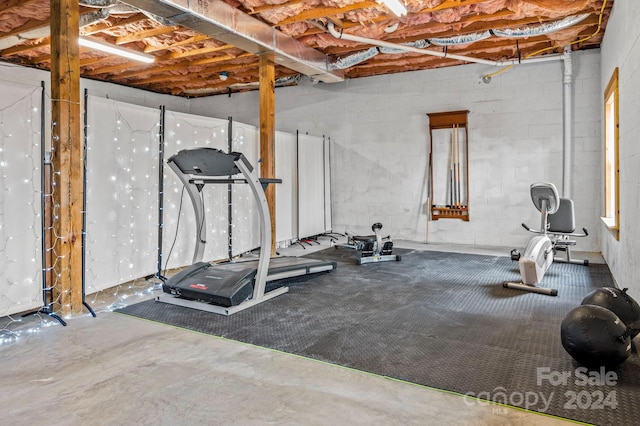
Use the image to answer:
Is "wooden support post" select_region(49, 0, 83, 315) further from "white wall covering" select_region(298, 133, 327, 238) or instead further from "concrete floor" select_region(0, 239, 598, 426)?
"white wall covering" select_region(298, 133, 327, 238)

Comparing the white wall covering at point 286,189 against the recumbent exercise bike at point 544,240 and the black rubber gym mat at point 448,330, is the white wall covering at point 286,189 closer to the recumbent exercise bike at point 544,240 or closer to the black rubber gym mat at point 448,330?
the black rubber gym mat at point 448,330

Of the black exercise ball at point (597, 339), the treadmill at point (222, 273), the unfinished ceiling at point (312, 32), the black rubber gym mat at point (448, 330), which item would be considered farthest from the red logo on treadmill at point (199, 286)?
the black exercise ball at point (597, 339)

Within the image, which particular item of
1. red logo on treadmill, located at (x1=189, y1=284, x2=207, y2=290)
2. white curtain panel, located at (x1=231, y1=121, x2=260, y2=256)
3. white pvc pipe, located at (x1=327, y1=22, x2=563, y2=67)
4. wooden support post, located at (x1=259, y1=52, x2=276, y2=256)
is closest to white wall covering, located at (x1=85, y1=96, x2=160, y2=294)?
red logo on treadmill, located at (x1=189, y1=284, x2=207, y2=290)

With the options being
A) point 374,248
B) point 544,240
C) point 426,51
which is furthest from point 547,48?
point 374,248

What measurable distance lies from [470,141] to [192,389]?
6.44 meters

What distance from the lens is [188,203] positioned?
5332 millimetres

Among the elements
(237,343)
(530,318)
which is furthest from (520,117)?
(237,343)

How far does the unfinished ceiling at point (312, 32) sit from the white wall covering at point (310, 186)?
48.4 inches

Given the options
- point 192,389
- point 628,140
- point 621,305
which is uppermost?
point 628,140

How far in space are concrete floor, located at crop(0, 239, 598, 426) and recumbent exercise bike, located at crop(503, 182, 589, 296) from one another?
2523mm

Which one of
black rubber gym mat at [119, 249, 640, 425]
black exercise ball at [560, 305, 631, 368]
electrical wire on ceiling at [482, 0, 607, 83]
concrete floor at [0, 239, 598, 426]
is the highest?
electrical wire on ceiling at [482, 0, 607, 83]

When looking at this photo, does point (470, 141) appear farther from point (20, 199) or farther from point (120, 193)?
point (20, 199)

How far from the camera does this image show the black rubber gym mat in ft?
7.63

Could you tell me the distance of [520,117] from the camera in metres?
7.08
